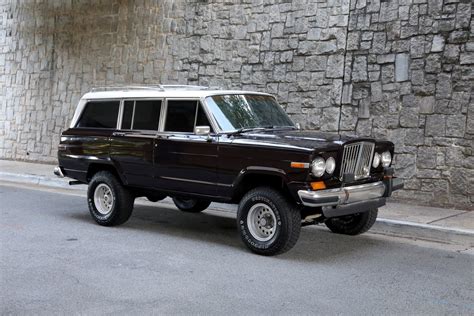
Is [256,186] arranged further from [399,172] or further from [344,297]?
[399,172]

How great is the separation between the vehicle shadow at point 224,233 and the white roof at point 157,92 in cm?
194

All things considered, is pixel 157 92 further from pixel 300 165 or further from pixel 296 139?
pixel 300 165

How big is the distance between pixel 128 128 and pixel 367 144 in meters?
3.44

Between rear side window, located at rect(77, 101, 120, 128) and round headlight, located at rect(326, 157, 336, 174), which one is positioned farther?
rear side window, located at rect(77, 101, 120, 128)

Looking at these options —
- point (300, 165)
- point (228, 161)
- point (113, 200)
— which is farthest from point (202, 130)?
point (113, 200)

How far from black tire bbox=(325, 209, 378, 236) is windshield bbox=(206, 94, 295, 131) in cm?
151

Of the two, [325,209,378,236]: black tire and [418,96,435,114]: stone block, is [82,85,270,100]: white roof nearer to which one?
[325,209,378,236]: black tire

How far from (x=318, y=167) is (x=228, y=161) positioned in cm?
121

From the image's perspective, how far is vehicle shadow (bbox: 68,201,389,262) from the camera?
6856mm

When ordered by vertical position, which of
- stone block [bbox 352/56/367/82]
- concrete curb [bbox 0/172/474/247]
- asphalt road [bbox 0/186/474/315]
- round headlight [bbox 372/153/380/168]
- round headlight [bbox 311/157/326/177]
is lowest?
asphalt road [bbox 0/186/474/315]

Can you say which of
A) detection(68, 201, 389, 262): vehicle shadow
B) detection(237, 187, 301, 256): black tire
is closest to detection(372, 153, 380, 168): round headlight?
detection(68, 201, 389, 262): vehicle shadow

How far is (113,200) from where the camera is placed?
8.09 m

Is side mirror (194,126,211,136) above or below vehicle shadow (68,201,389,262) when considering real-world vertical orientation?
above

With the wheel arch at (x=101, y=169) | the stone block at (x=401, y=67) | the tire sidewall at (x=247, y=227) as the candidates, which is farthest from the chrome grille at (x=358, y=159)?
the stone block at (x=401, y=67)
